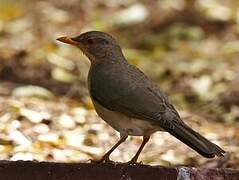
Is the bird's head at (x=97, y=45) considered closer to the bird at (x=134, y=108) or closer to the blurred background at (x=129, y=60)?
the bird at (x=134, y=108)

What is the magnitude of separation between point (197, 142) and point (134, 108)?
0.52 meters

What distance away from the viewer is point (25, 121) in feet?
24.1

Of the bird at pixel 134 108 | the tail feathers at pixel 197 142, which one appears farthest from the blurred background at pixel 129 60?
the tail feathers at pixel 197 142

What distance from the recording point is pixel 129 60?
10336mm

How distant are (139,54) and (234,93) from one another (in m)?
2.01

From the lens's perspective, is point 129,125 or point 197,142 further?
point 129,125

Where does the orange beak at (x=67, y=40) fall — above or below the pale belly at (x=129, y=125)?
above

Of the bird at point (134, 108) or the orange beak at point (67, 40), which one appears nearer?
the bird at point (134, 108)

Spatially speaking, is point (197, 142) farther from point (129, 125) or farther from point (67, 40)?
point (67, 40)

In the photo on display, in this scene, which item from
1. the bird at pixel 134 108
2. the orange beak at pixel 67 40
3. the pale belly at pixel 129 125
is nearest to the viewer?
the bird at pixel 134 108

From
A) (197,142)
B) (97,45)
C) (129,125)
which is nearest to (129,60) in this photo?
(97,45)

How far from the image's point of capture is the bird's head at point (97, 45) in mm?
6199

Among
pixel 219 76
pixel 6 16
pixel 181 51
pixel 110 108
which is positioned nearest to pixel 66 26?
pixel 6 16

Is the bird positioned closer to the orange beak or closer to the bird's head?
the bird's head
